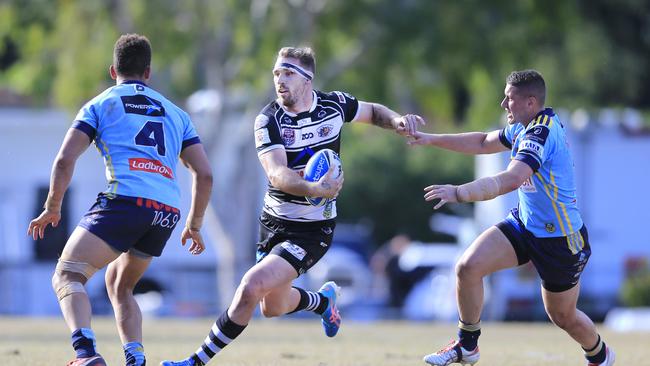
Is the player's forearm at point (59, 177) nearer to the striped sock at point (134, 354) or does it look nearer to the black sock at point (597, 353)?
the striped sock at point (134, 354)

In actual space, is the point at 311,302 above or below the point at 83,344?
above

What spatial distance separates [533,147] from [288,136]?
1.61 meters

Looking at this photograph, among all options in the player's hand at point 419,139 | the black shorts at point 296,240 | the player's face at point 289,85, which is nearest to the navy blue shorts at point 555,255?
the player's hand at point 419,139

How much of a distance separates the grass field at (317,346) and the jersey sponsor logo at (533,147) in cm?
227

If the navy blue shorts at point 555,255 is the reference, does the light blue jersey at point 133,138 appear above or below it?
above

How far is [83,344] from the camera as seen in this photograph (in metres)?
7.02

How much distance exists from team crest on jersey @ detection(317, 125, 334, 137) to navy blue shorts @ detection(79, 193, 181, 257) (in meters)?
1.23

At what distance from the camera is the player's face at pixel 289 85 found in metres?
8.07

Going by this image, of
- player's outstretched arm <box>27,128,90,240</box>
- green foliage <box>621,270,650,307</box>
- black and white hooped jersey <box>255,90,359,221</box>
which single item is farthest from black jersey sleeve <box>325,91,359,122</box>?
green foliage <box>621,270,650,307</box>

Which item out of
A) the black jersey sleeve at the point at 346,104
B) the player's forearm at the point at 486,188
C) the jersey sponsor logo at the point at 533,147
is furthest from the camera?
the black jersey sleeve at the point at 346,104

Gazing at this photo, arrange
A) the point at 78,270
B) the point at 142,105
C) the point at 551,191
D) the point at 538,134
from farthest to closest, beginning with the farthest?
the point at 551,191 → the point at 538,134 → the point at 142,105 → the point at 78,270

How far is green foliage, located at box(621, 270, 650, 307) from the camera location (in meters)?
22.2

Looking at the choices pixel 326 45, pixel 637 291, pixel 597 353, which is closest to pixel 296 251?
pixel 597 353

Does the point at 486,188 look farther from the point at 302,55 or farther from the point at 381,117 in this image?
the point at 302,55
